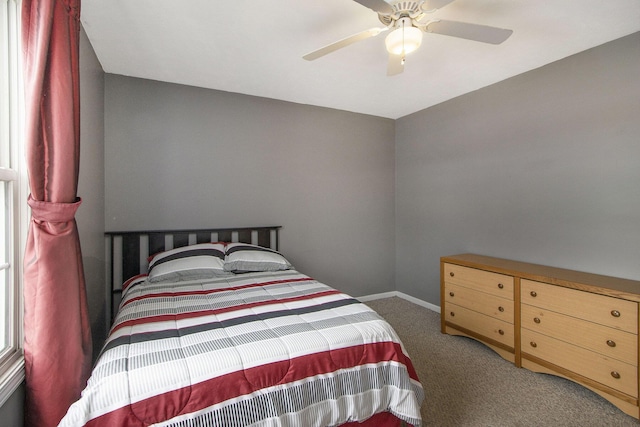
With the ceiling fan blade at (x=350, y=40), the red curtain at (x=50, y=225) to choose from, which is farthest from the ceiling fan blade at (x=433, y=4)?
the red curtain at (x=50, y=225)

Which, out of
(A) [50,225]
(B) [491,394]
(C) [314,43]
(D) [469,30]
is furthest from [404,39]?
(B) [491,394]

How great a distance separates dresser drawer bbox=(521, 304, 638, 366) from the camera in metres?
1.86

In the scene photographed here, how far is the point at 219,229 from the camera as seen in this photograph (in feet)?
10.3

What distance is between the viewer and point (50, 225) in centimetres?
124

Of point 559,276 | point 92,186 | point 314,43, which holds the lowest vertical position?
point 559,276

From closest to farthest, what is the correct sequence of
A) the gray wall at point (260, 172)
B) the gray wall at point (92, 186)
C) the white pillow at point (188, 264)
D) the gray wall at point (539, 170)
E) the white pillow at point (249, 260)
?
the gray wall at point (92, 186), the gray wall at point (539, 170), the white pillow at point (188, 264), the white pillow at point (249, 260), the gray wall at point (260, 172)

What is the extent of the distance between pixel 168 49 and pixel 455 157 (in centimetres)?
305

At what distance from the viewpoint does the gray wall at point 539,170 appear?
2.21m

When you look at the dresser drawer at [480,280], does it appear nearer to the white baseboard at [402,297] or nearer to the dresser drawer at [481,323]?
the dresser drawer at [481,323]

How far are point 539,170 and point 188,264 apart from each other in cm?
322

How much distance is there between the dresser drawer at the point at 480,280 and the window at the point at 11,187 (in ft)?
10.1

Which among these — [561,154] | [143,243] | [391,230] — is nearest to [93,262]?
[143,243]

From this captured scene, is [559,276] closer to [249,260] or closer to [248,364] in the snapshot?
[248,364]

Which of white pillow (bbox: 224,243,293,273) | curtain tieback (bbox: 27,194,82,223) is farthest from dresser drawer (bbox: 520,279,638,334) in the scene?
curtain tieback (bbox: 27,194,82,223)
